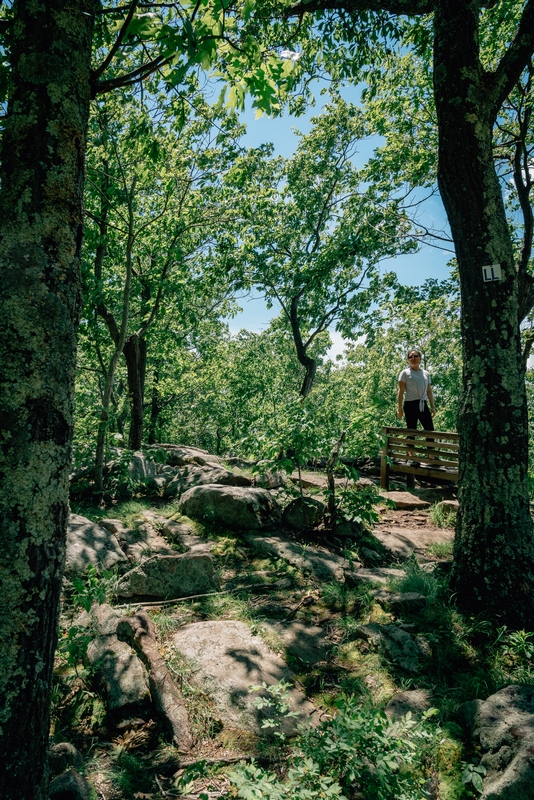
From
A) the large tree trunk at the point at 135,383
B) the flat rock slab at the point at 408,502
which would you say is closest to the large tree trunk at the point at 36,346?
the flat rock slab at the point at 408,502

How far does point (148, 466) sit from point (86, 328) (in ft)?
10.8

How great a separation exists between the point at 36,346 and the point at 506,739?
9.44 ft

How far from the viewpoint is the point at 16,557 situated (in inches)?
54.0

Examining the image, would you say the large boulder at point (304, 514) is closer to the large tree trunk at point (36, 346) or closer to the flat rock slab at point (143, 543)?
the flat rock slab at point (143, 543)

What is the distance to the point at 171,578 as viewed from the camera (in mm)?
4312

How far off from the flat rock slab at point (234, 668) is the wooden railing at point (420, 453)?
228 inches

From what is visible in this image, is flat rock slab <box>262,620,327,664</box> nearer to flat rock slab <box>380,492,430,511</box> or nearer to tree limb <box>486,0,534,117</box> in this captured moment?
flat rock slab <box>380,492,430,511</box>

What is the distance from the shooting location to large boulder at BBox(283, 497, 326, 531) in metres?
6.15

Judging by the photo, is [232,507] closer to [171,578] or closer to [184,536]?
[184,536]

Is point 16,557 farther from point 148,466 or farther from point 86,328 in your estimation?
point 86,328

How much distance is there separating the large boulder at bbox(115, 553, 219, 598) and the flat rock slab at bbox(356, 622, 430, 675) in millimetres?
1599

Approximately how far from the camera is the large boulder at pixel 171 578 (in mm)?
4164

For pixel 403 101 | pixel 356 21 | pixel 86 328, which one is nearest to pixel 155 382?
pixel 86 328

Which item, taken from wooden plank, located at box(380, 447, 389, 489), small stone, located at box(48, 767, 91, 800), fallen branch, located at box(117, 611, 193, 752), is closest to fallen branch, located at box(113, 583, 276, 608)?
fallen branch, located at box(117, 611, 193, 752)
